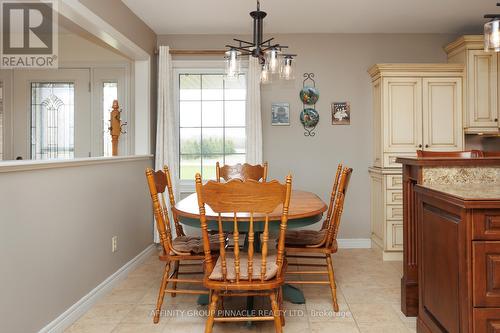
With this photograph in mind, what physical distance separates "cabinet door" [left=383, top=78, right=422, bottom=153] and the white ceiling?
0.67 meters

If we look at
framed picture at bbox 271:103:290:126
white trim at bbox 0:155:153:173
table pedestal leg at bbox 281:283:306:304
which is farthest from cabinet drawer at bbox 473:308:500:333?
framed picture at bbox 271:103:290:126

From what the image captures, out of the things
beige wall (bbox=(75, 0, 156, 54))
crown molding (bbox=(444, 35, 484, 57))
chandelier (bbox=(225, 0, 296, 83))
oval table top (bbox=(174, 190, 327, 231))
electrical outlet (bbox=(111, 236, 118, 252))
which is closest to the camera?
oval table top (bbox=(174, 190, 327, 231))

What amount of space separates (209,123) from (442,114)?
2679 mm

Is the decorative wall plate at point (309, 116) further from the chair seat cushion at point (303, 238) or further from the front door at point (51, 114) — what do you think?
the front door at point (51, 114)

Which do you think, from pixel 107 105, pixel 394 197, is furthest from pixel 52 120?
pixel 394 197

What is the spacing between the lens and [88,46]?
4.35 m

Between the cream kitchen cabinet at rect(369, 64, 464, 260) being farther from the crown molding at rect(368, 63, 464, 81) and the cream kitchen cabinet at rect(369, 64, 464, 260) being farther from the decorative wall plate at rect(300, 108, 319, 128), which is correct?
the decorative wall plate at rect(300, 108, 319, 128)

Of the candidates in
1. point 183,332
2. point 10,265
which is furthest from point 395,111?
point 10,265

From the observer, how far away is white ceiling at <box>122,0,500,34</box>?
340 cm

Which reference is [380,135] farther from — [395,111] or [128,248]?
[128,248]

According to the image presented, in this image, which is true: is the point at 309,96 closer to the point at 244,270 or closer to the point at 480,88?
the point at 480,88

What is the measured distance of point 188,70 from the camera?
432 cm

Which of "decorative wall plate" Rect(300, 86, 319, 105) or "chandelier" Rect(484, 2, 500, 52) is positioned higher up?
"decorative wall plate" Rect(300, 86, 319, 105)

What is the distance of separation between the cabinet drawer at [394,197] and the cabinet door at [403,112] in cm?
47
